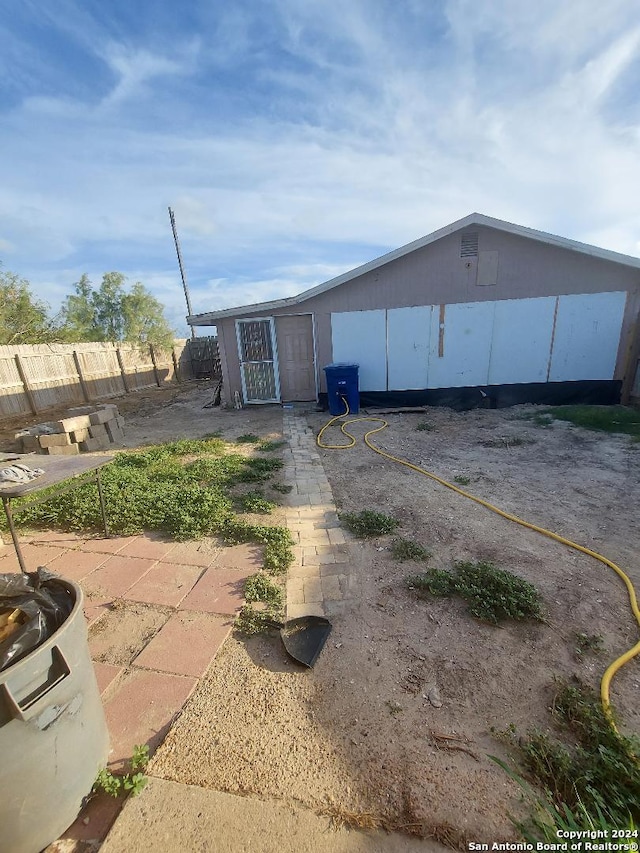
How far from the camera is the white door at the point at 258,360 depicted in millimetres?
9180

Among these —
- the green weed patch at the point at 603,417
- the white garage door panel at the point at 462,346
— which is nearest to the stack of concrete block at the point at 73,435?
the white garage door panel at the point at 462,346

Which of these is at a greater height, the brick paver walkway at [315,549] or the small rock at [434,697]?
the small rock at [434,697]

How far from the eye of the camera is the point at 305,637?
7.48 ft

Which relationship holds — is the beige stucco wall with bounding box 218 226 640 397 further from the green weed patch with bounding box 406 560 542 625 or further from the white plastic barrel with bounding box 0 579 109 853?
the white plastic barrel with bounding box 0 579 109 853

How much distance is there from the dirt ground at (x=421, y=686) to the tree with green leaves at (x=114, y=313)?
2099 cm

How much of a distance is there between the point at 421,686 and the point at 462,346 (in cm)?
827

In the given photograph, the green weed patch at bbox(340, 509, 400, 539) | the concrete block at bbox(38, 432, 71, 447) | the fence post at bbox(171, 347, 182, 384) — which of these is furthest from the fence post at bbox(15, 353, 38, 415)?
the green weed patch at bbox(340, 509, 400, 539)

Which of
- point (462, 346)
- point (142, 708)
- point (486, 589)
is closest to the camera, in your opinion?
point (142, 708)

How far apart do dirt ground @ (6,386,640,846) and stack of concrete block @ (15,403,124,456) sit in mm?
5252

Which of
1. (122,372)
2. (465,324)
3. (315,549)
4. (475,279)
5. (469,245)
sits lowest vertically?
(315,549)

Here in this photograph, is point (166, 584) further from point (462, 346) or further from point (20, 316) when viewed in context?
point (20, 316)

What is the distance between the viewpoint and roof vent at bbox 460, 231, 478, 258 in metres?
8.27

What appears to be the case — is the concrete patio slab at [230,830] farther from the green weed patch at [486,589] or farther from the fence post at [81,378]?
the fence post at [81,378]

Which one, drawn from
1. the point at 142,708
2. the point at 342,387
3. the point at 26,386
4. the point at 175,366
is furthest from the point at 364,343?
the point at 175,366
